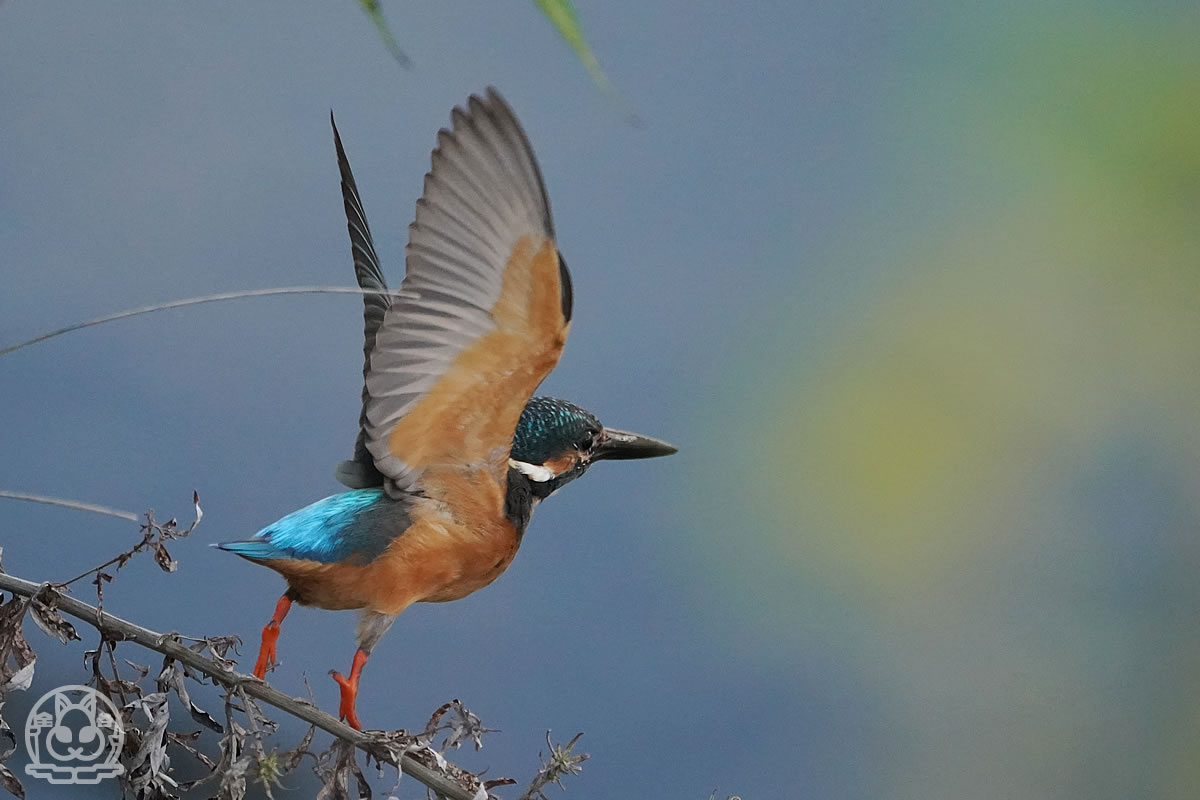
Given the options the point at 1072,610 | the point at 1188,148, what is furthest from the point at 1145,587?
the point at 1188,148

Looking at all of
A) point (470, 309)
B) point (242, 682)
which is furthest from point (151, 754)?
point (470, 309)

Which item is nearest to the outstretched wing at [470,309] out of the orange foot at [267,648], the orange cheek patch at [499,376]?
the orange cheek patch at [499,376]

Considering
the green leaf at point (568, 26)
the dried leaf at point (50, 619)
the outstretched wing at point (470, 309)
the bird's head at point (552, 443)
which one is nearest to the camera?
the green leaf at point (568, 26)

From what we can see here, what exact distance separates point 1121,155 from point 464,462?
0.91 metres

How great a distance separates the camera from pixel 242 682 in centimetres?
57

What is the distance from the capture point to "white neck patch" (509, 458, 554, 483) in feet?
2.61

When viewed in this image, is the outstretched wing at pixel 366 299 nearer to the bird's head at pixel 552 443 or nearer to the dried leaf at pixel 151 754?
the bird's head at pixel 552 443

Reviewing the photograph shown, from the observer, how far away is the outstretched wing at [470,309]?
2.31ft

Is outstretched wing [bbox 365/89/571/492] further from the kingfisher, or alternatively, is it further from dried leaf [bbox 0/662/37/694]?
dried leaf [bbox 0/662/37/694]

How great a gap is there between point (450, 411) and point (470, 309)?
0.21ft

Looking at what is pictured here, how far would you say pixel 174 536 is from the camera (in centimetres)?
57

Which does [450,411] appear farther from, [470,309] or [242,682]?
[242,682]

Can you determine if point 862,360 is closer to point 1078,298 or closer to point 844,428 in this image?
point 844,428

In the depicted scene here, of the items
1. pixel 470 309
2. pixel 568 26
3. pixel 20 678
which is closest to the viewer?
pixel 568 26
